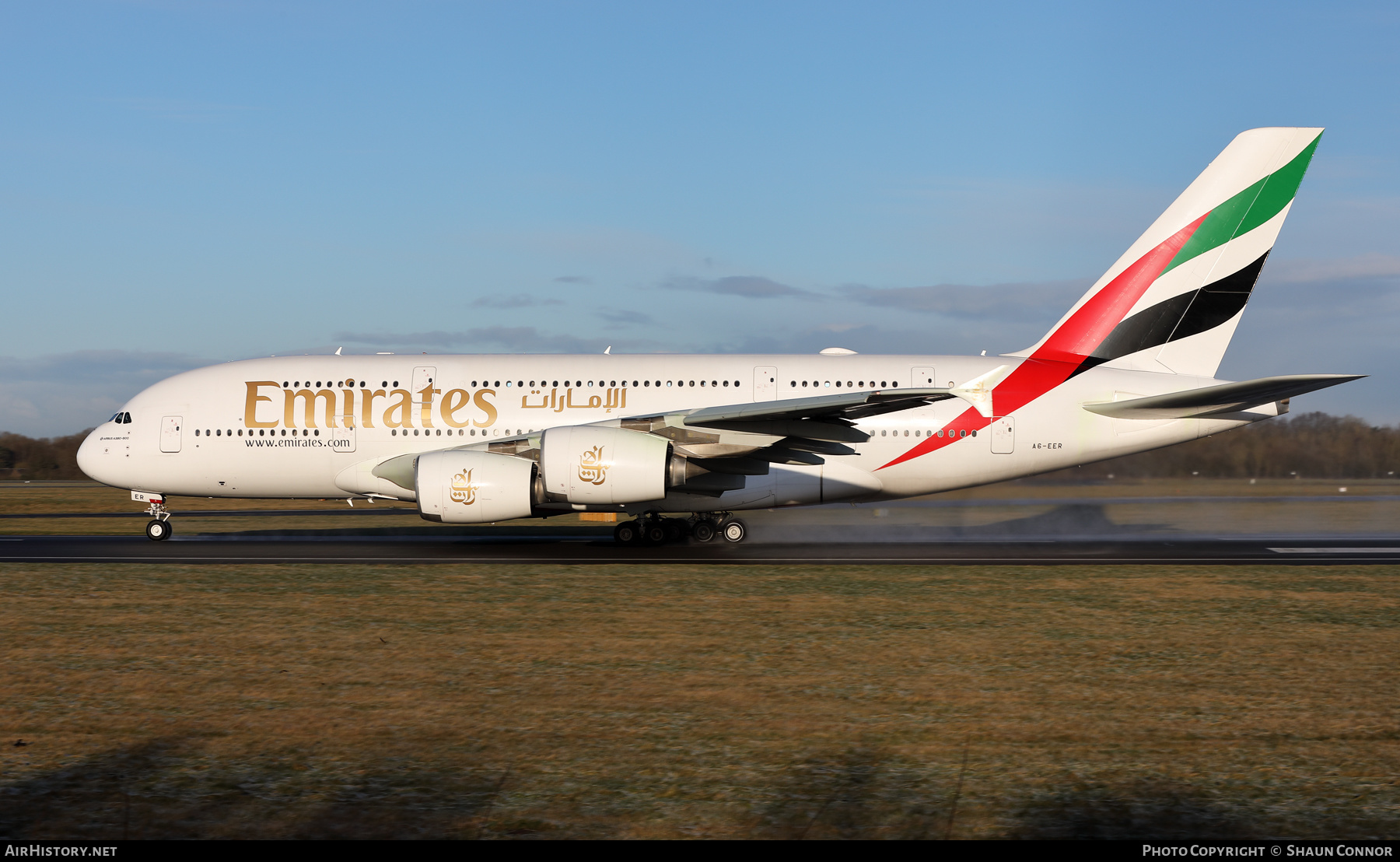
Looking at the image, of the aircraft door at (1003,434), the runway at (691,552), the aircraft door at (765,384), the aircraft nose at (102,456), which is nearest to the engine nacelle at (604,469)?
the runway at (691,552)

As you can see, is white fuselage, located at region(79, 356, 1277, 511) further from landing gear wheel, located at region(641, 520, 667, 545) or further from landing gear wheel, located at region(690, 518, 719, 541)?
landing gear wheel, located at region(641, 520, 667, 545)

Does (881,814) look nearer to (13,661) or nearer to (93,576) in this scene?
(13,661)

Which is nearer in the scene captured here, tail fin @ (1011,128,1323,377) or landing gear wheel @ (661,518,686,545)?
tail fin @ (1011,128,1323,377)

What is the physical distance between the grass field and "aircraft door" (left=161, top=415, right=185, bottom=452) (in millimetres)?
8720

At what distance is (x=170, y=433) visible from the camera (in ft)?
71.1

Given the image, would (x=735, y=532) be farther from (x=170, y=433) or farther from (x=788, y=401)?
(x=170, y=433)

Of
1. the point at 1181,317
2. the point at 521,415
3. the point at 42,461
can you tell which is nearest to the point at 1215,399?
the point at 1181,317

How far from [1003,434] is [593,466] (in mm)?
8549

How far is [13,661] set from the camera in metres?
9.11

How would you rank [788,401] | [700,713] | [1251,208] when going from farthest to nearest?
[1251,208], [788,401], [700,713]

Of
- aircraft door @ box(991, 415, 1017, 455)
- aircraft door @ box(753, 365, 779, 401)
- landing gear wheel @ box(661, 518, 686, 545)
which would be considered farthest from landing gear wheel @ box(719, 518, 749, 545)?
aircraft door @ box(991, 415, 1017, 455)

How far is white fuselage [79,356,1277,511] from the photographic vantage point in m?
20.7

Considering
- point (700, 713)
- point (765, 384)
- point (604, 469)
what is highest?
point (765, 384)

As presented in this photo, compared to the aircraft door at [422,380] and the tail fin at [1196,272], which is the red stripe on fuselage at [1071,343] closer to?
the tail fin at [1196,272]
